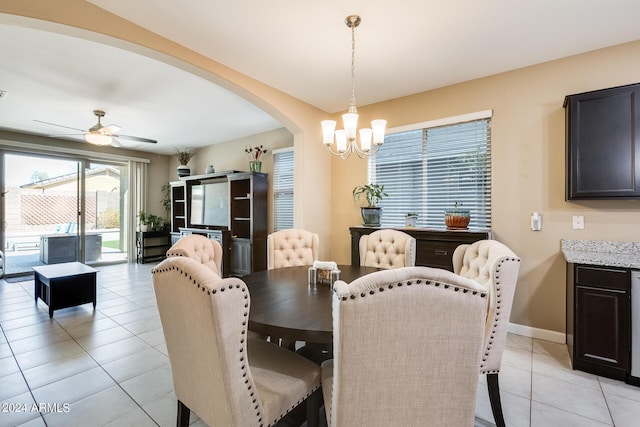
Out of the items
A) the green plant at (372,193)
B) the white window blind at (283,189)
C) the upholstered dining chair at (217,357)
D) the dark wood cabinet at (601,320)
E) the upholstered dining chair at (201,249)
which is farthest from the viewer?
the white window blind at (283,189)

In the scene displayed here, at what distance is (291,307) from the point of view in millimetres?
1587

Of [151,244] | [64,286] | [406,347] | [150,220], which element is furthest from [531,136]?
[151,244]

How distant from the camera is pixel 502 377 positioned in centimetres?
226

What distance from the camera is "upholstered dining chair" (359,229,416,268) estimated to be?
8.54 feet

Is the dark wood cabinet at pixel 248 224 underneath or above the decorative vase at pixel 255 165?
underneath

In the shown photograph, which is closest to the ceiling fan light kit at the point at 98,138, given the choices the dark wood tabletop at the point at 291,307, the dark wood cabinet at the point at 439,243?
the dark wood tabletop at the point at 291,307

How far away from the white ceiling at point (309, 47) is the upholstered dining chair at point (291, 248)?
1725 millimetres

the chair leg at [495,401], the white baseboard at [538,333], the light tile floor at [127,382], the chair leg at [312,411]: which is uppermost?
the chair leg at [312,411]

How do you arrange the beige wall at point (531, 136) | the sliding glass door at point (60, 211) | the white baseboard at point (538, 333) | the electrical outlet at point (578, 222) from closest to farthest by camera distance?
1. the beige wall at point (531, 136)
2. the electrical outlet at point (578, 222)
3. the white baseboard at point (538, 333)
4. the sliding glass door at point (60, 211)

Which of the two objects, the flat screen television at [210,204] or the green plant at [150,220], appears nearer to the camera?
the flat screen television at [210,204]

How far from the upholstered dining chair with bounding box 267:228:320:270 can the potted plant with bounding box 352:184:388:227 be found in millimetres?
893

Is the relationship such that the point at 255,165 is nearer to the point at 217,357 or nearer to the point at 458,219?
the point at 458,219

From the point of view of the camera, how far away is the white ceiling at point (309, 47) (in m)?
2.16

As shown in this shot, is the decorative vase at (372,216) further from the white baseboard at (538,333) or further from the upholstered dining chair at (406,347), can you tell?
the upholstered dining chair at (406,347)
